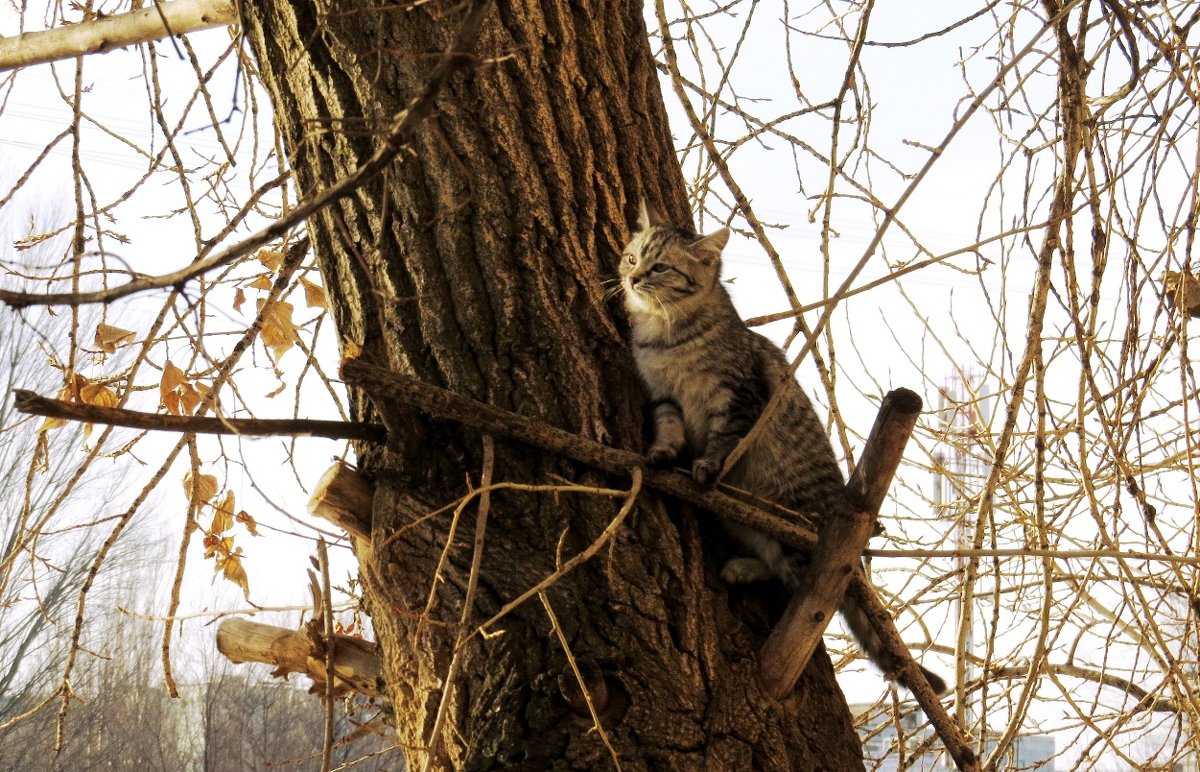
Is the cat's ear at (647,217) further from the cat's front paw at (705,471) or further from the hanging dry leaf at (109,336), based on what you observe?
the hanging dry leaf at (109,336)

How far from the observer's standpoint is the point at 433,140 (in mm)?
1644

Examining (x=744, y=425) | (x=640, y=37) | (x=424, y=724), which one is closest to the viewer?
(x=424, y=724)

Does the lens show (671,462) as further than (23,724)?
No

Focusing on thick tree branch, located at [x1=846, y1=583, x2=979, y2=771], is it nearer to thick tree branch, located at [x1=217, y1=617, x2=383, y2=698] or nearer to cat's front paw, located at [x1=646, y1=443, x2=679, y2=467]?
cat's front paw, located at [x1=646, y1=443, x2=679, y2=467]

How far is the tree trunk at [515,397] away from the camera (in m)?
1.45

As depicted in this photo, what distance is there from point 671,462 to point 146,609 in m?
1.58

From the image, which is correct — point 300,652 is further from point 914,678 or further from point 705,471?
point 914,678

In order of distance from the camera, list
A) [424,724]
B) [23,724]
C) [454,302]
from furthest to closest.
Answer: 1. [23,724]
2. [454,302]
3. [424,724]

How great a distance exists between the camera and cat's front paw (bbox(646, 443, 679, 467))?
1.67 metres

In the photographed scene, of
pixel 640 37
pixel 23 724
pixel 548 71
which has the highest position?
pixel 640 37

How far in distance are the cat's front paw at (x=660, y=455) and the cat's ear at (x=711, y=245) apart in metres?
0.83

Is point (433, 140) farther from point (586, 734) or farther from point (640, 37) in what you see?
point (586, 734)

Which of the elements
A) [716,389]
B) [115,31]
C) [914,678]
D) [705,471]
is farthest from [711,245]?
[115,31]

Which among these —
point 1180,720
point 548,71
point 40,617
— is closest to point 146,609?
point 40,617
